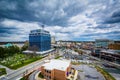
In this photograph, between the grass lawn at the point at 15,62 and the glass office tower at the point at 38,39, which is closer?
the grass lawn at the point at 15,62

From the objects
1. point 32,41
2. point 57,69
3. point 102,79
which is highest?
point 32,41

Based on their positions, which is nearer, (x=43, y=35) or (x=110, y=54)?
(x=110, y=54)

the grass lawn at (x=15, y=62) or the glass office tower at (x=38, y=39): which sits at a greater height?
the glass office tower at (x=38, y=39)

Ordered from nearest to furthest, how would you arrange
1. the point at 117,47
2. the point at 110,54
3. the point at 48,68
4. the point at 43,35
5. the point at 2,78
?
the point at 2,78 → the point at 48,68 → the point at 110,54 → the point at 117,47 → the point at 43,35

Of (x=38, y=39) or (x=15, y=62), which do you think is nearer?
(x=15, y=62)

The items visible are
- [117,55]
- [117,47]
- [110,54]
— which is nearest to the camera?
[117,55]

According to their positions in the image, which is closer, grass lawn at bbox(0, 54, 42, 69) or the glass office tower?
grass lawn at bbox(0, 54, 42, 69)

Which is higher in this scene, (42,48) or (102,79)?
(42,48)

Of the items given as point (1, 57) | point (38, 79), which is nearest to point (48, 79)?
point (38, 79)

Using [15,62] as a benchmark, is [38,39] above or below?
above

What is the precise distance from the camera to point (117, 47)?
73.2 m

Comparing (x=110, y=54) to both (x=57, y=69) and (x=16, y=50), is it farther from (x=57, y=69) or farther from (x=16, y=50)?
(x=16, y=50)

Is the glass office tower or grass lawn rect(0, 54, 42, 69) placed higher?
the glass office tower

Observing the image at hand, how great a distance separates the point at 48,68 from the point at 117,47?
60413 millimetres
